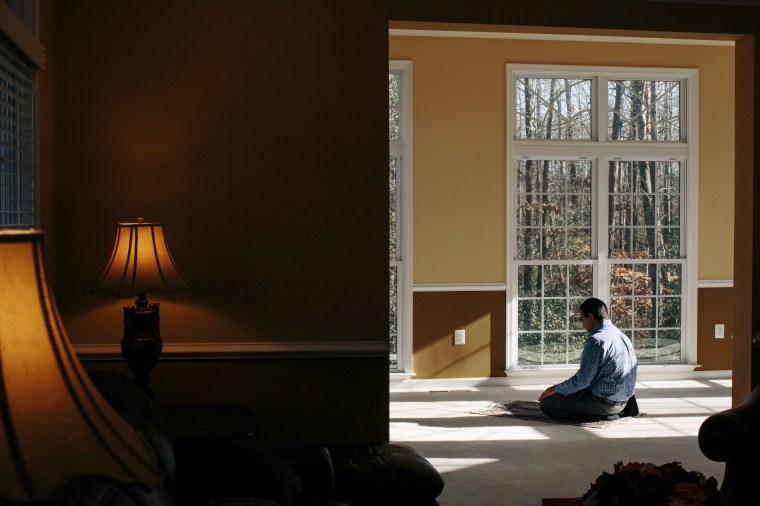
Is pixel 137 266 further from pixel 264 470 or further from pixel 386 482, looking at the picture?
pixel 386 482

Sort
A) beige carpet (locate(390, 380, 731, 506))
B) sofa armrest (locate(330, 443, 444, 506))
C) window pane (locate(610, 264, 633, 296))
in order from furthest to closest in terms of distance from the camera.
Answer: window pane (locate(610, 264, 633, 296))
beige carpet (locate(390, 380, 731, 506))
sofa armrest (locate(330, 443, 444, 506))

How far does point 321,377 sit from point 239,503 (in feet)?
5.24

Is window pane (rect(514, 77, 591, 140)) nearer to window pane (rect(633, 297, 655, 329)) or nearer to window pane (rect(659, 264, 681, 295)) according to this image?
window pane (rect(659, 264, 681, 295))

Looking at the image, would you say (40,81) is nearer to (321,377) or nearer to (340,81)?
(340,81)

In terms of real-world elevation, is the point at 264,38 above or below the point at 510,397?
above

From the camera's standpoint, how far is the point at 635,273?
313 inches

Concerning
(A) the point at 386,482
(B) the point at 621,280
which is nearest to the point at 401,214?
(B) the point at 621,280

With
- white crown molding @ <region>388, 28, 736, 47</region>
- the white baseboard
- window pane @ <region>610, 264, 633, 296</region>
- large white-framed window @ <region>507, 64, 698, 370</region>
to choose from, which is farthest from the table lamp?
window pane @ <region>610, 264, 633, 296</region>

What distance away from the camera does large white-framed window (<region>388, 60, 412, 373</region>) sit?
7.41 m

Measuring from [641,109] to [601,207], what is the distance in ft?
3.27

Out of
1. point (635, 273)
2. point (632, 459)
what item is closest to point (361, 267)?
point (632, 459)

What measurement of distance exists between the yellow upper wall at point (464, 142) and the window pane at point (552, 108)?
0.19m

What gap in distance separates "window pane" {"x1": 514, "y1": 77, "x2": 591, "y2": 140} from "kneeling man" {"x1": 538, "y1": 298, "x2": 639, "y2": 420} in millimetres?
2029

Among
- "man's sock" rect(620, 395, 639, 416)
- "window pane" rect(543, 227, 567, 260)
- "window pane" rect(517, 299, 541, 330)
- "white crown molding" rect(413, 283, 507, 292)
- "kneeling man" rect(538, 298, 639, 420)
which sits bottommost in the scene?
"man's sock" rect(620, 395, 639, 416)
